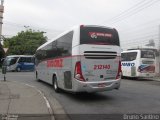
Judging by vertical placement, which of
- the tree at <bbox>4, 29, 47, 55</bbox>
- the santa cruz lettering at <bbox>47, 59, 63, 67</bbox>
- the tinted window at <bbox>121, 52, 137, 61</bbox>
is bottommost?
the santa cruz lettering at <bbox>47, 59, 63, 67</bbox>

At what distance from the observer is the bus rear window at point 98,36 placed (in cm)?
1278

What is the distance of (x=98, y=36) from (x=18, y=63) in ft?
106

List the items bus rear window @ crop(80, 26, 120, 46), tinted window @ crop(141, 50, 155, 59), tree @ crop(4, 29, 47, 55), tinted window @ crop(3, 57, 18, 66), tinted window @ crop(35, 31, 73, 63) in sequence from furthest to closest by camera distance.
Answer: tree @ crop(4, 29, 47, 55) → tinted window @ crop(3, 57, 18, 66) → tinted window @ crop(141, 50, 155, 59) → tinted window @ crop(35, 31, 73, 63) → bus rear window @ crop(80, 26, 120, 46)

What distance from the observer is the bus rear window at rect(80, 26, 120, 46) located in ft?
41.9

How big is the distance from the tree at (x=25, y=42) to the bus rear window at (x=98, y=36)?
184 feet

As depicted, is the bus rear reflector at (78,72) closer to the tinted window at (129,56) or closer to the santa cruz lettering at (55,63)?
the santa cruz lettering at (55,63)

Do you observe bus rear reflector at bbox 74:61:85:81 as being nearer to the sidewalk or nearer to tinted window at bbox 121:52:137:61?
the sidewalk

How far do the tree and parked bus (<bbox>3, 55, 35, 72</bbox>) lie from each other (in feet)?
76.2

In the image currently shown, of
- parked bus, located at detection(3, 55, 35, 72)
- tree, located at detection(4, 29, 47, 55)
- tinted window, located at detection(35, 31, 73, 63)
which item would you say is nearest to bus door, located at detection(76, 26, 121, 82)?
tinted window, located at detection(35, 31, 73, 63)

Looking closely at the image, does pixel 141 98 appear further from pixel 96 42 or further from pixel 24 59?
pixel 24 59

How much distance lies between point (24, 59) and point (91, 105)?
1337 inches

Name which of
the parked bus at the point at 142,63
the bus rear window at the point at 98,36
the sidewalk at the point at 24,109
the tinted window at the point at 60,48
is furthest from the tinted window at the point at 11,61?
the bus rear window at the point at 98,36

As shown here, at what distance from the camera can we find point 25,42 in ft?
227

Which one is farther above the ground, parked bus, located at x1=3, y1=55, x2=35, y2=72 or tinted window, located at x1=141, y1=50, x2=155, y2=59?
tinted window, located at x1=141, y1=50, x2=155, y2=59
